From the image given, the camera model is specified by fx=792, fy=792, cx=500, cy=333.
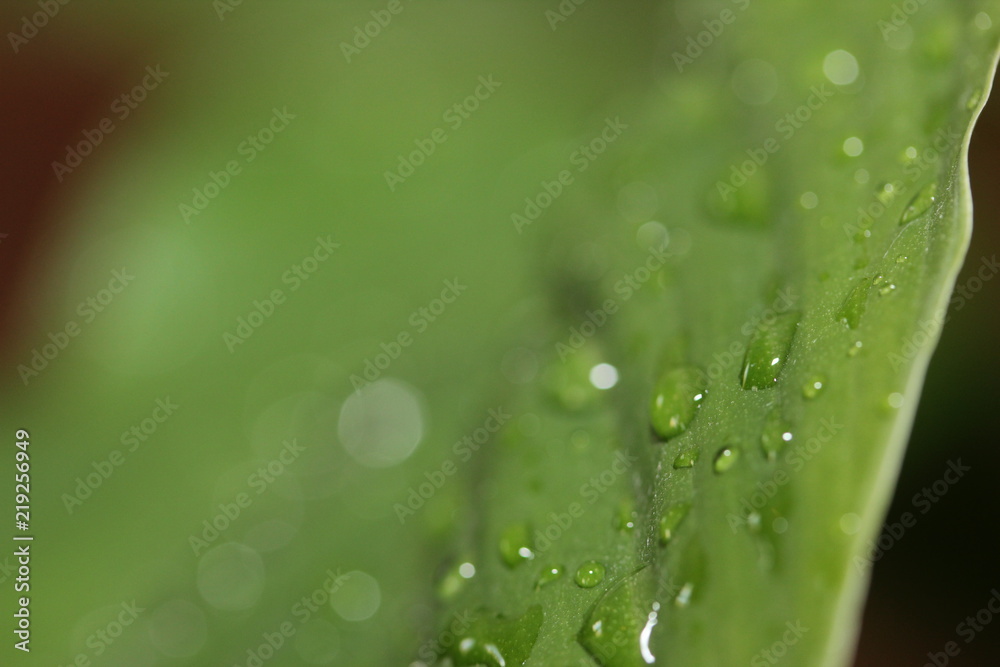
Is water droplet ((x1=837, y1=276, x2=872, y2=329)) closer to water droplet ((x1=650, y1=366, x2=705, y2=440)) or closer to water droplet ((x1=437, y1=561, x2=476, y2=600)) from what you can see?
water droplet ((x1=650, y1=366, x2=705, y2=440))

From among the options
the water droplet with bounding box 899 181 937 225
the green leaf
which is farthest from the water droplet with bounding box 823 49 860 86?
the water droplet with bounding box 899 181 937 225

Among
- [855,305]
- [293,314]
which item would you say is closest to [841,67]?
[855,305]

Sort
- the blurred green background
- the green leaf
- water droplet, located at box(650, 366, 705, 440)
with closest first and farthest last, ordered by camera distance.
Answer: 1. the green leaf
2. water droplet, located at box(650, 366, 705, 440)
3. the blurred green background

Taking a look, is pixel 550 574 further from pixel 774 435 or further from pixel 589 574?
pixel 774 435

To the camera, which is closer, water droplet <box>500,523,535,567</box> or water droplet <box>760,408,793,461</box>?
water droplet <box>760,408,793,461</box>

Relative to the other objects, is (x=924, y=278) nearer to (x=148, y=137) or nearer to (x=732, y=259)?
(x=732, y=259)

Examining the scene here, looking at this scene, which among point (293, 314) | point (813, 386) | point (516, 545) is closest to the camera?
point (813, 386)

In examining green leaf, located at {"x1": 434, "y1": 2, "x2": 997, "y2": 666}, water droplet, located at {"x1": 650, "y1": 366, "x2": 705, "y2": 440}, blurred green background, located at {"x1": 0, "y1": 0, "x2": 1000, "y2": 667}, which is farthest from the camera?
blurred green background, located at {"x1": 0, "y1": 0, "x2": 1000, "y2": 667}
